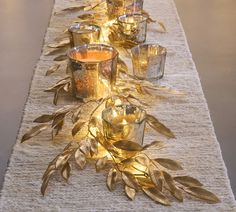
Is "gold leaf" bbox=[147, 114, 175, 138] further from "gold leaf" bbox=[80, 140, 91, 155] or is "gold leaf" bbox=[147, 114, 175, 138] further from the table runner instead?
"gold leaf" bbox=[80, 140, 91, 155]

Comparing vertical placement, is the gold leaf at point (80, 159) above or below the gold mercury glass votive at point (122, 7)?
below

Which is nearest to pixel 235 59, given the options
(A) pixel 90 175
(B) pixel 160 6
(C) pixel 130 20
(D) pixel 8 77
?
(C) pixel 130 20

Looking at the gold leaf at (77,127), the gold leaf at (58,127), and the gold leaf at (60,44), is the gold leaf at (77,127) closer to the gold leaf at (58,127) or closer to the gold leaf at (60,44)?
the gold leaf at (58,127)

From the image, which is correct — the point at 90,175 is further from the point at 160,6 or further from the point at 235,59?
the point at 160,6

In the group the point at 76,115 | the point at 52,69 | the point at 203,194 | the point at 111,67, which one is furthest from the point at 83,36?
the point at 203,194

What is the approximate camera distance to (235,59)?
1.98 meters

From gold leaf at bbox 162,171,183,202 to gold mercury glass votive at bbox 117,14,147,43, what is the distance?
2.55ft

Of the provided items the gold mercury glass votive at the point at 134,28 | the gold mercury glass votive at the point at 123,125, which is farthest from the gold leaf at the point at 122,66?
the gold mercury glass votive at the point at 123,125

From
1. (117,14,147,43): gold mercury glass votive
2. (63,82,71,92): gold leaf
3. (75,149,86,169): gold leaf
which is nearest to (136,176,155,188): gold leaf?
(75,149,86,169): gold leaf

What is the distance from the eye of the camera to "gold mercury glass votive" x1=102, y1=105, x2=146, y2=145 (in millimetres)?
1276

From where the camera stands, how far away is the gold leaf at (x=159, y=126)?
1413 millimetres

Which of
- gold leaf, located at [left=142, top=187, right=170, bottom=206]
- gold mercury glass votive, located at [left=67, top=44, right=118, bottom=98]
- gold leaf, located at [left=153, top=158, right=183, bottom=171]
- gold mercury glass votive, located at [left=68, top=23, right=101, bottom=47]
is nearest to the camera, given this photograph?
gold leaf, located at [left=142, top=187, right=170, bottom=206]

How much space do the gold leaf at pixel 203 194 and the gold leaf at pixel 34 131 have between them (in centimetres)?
42

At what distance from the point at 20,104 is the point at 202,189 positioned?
0.67m
